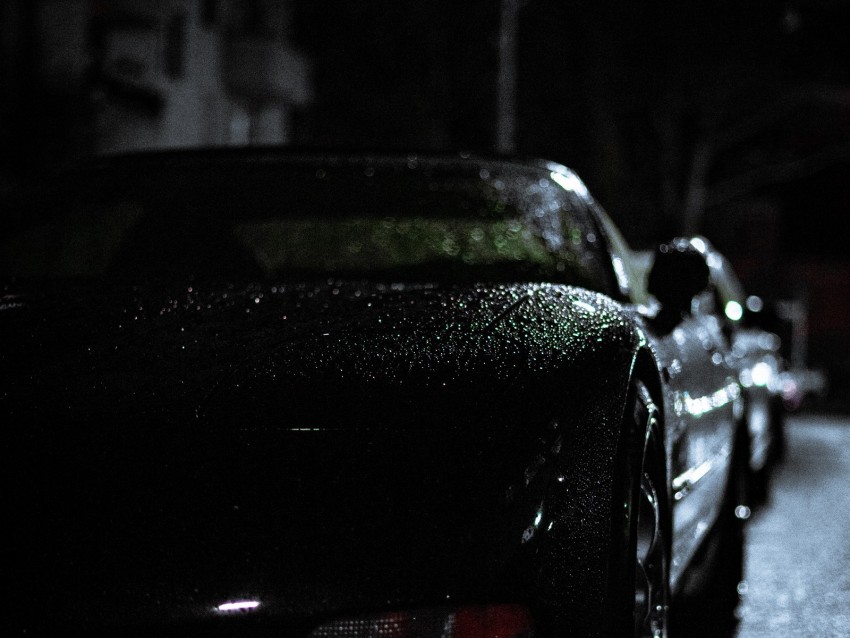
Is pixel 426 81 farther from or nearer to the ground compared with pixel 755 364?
farther from the ground

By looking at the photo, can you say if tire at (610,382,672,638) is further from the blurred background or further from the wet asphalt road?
the blurred background

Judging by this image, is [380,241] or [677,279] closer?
[677,279]

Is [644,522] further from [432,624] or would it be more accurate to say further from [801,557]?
[801,557]

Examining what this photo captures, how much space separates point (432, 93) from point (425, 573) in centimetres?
2515

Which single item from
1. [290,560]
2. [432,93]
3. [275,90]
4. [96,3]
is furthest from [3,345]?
[432,93]

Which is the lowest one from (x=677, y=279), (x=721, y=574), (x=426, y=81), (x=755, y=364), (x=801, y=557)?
(x=801, y=557)

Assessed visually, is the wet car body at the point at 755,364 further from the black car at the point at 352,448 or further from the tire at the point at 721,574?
the black car at the point at 352,448

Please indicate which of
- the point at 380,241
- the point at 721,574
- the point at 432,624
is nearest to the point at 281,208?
the point at 380,241

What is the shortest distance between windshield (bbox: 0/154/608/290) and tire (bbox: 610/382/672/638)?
836mm

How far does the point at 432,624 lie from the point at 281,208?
1.99 metres

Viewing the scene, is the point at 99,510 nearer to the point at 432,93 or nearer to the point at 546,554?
the point at 546,554

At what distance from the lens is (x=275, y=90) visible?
22734mm

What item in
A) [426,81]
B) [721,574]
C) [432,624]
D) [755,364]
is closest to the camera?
[432,624]

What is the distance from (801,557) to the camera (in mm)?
5945
